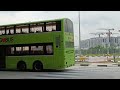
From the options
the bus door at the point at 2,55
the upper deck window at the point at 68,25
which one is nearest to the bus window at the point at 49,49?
the upper deck window at the point at 68,25

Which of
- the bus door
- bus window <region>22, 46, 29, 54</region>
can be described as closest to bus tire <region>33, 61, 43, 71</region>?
bus window <region>22, 46, 29, 54</region>

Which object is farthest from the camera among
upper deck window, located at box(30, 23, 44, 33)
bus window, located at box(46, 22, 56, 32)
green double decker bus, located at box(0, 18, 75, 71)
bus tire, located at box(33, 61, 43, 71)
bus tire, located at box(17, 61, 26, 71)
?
bus tire, located at box(17, 61, 26, 71)

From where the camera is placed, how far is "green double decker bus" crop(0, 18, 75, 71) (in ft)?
52.1

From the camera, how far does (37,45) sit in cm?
1658

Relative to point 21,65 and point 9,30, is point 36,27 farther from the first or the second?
point 21,65

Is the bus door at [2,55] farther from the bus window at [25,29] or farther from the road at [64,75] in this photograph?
the bus window at [25,29]

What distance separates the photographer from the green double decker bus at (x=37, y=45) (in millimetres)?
15875

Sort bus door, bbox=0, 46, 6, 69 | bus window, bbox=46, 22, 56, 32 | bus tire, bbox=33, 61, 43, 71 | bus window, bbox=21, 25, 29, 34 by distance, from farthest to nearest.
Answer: bus door, bbox=0, 46, 6, 69
bus window, bbox=21, 25, 29, 34
bus tire, bbox=33, 61, 43, 71
bus window, bbox=46, 22, 56, 32

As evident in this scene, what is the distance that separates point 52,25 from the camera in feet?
52.6

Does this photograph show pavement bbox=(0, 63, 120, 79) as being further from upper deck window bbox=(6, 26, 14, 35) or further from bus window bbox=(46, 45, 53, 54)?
upper deck window bbox=(6, 26, 14, 35)

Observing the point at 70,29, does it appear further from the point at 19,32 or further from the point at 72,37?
the point at 19,32
